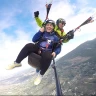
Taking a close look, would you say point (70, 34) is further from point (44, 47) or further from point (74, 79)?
point (74, 79)

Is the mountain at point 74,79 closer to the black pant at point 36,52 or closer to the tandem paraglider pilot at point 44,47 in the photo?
the tandem paraglider pilot at point 44,47

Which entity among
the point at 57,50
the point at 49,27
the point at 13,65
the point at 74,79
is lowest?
the point at 74,79

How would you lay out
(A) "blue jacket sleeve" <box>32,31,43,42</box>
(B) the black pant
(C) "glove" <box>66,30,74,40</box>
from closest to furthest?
(B) the black pant < (A) "blue jacket sleeve" <box>32,31,43,42</box> < (C) "glove" <box>66,30,74,40</box>

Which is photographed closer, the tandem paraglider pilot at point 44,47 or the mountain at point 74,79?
the tandem paraglider pilot at point 44,47

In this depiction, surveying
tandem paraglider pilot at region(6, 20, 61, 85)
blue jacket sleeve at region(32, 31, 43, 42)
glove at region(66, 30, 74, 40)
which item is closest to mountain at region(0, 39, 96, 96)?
glove at region(66, 30, 74, 40)

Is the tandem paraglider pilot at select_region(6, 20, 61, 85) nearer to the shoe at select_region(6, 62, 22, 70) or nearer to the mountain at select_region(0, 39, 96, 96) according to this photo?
the shoe at select_region(6, 62, 22, 70)

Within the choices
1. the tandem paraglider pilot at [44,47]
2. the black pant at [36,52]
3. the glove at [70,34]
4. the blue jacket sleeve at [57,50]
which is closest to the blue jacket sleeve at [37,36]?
the tandem paraglider pilot at [44,47]

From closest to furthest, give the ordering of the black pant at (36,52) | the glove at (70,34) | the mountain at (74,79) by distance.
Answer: the black pant at (36,52), the glove at (70,34), the mountain at (74,79)

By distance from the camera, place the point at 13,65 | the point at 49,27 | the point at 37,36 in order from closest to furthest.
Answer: the point at 49,27 → the point at 37,36 → the point at 13,65

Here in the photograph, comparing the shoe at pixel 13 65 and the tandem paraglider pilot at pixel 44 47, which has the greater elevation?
the tandem paraglider pilot at pixel 44 47

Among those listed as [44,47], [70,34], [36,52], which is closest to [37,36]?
[44,47]

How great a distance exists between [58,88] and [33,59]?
2.67 meters

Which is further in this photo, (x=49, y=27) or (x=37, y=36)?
(x=37, y=36)

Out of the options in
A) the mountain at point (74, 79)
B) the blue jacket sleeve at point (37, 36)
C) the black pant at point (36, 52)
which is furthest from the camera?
the mountain at point (74, 79)
